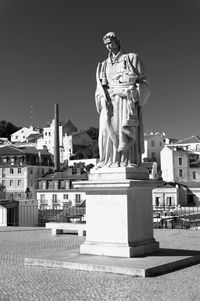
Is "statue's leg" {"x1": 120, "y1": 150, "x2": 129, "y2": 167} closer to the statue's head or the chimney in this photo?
the statue's head

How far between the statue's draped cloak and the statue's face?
20 centimetres

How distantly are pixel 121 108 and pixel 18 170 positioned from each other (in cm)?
8276

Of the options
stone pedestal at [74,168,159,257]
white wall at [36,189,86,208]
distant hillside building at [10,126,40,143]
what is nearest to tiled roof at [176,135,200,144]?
white wall at [36,189,86,208]

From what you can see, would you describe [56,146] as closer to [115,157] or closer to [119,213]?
[115,157]

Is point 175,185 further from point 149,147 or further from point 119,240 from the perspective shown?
point 119,240

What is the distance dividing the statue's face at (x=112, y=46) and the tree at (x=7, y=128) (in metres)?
144

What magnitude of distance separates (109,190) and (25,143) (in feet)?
417

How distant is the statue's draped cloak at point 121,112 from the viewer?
371 inches

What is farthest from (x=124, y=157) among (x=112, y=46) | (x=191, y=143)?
(x=191, y=143)

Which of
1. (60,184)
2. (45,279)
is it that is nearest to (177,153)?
(60,184)

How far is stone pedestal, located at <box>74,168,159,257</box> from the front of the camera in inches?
346

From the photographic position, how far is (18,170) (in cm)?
9050

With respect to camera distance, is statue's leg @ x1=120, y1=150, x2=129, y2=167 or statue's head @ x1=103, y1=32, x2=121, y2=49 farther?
statue's head @ x1=103, y1=32, x2=121, y2=49

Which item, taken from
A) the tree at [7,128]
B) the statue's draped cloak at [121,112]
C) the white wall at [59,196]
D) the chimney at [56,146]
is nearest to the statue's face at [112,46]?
the statue's draped cloak at [121,112]
